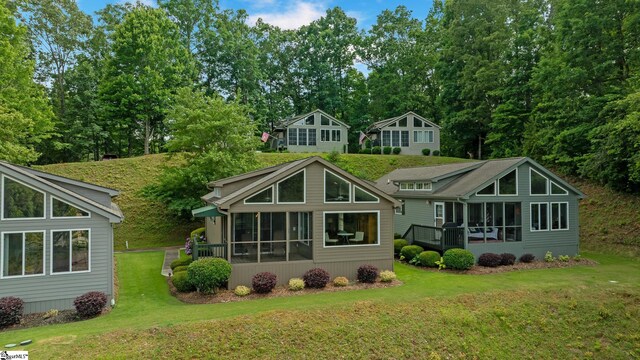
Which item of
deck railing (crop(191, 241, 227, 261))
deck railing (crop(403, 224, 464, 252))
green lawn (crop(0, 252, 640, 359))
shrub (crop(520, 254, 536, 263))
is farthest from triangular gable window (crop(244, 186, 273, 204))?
shrub (crop(520, 254, 536, 263))

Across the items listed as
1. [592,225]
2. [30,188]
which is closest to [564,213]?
[592,225]

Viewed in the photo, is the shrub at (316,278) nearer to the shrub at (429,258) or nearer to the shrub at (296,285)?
the shrub at (296,285)

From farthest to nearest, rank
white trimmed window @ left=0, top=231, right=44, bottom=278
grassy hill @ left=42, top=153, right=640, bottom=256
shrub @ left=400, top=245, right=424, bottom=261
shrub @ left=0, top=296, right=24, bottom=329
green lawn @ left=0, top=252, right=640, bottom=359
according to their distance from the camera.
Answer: grassy hill @ left=42, top=153, right=640, bottom=256, shrub @ left=400, top=245, right=424, bottom=261, white trimmed window @ left=0, top=231, right=44, bottom=278, shrub @ left=0, top=296, right=24, bottom=329, green lawn @ left=0, top=252, right=640, bottom=359

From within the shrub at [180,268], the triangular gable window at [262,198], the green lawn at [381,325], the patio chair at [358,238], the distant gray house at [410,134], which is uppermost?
the distant gray house at [410,134]

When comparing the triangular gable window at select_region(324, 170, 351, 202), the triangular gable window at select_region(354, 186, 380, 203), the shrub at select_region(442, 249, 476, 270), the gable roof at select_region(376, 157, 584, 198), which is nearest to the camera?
the triangular gable window at select_region(324, 170, 351, 202)

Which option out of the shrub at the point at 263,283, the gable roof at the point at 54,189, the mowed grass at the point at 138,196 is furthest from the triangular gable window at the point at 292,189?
the mowed grass at the point at 138,196

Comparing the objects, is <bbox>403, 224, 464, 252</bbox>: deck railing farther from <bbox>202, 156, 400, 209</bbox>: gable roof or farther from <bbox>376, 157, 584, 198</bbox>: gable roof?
<bbox>202, 156, 400, 209</bbox>: gable roof

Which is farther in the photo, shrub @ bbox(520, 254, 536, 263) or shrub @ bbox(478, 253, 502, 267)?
shrub @ bbox(520, 254, 536, 263)
